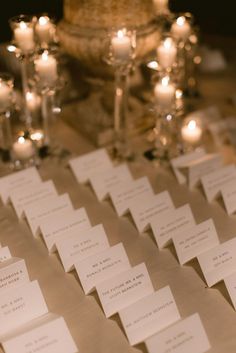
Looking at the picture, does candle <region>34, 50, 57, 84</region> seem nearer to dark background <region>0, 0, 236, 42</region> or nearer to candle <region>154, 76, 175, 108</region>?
candle <region>154, 76, 175, 108</region>

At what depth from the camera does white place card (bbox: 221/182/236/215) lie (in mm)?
1773

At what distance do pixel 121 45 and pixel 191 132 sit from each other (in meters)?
0.44

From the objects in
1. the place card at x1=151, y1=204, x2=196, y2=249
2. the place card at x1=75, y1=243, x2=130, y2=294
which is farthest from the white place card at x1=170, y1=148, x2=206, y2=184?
the place card at x1=75, y1=243, x2=130, y2=294

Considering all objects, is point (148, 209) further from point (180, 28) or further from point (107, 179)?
point (180, 28)

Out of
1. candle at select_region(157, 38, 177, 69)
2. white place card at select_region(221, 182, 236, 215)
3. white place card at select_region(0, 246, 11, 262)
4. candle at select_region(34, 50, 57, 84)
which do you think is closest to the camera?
white place card at select_region(0, 246, 11, 262)

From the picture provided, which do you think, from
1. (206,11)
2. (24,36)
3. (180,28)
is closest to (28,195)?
(24,36)

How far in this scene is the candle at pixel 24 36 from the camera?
6.06 ft

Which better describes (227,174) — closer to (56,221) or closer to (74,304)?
(56,221)

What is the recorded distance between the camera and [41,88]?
193 cm

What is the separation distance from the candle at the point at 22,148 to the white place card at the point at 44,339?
81cm

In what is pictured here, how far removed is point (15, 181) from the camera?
178cm

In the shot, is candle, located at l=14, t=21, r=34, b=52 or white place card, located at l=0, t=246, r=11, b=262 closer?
white place card, located at l=0, t=246, r=11, b=262

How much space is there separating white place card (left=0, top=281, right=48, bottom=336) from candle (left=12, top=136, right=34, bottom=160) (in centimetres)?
71

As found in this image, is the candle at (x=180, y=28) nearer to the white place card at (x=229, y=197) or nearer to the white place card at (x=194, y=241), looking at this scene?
the white place card at (x=229, y=197)
